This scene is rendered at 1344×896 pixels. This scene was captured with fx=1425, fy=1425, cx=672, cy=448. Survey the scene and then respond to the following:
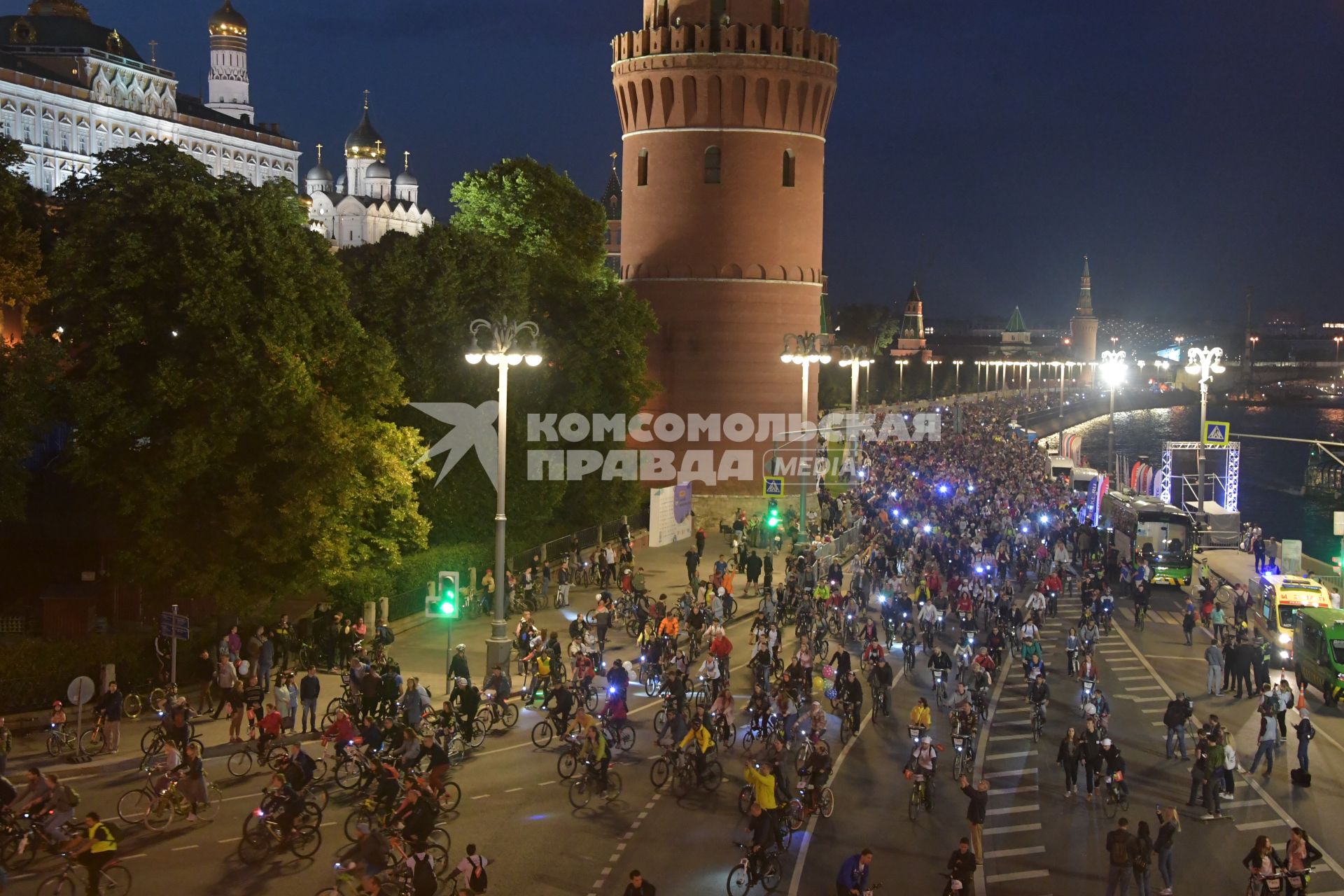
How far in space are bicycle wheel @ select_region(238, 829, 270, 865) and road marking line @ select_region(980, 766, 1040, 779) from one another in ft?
33.9

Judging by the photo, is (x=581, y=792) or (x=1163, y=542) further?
(x=1163, y=542)

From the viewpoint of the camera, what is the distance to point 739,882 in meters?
15.9

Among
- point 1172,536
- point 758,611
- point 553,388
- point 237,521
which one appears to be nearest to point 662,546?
point 553,388

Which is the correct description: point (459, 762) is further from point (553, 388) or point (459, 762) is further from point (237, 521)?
Answer: point (553, 388)

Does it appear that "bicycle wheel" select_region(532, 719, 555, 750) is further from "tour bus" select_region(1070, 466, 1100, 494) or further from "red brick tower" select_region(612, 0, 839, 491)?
"tour bus" select_region(1070, 466, 1100, 494)

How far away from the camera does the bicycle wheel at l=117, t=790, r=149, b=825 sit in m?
17.6

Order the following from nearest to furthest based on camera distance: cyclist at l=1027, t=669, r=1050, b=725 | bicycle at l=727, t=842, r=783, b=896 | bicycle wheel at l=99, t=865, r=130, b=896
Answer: bicycle wheel at l=99, t=865, r=130, b=896
bicycle at l=727, t=842, r=783, b=896
cyclist at l=1027, t=669, r=1050, b=725

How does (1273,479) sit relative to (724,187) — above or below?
below

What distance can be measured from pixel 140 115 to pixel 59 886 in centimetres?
10992

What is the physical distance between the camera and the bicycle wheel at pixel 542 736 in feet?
71.6

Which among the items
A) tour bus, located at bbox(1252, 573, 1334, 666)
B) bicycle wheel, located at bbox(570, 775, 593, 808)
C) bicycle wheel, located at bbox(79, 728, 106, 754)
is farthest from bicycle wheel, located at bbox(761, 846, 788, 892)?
tour bus, located at bbox(1252, 573, 1334, 666)

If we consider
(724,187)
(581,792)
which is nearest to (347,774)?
(581,792)

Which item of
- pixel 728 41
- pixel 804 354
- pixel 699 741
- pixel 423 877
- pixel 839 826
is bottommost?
pixel 839 826

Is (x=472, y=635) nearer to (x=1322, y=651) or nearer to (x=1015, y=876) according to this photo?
(x=1015, y=876)
